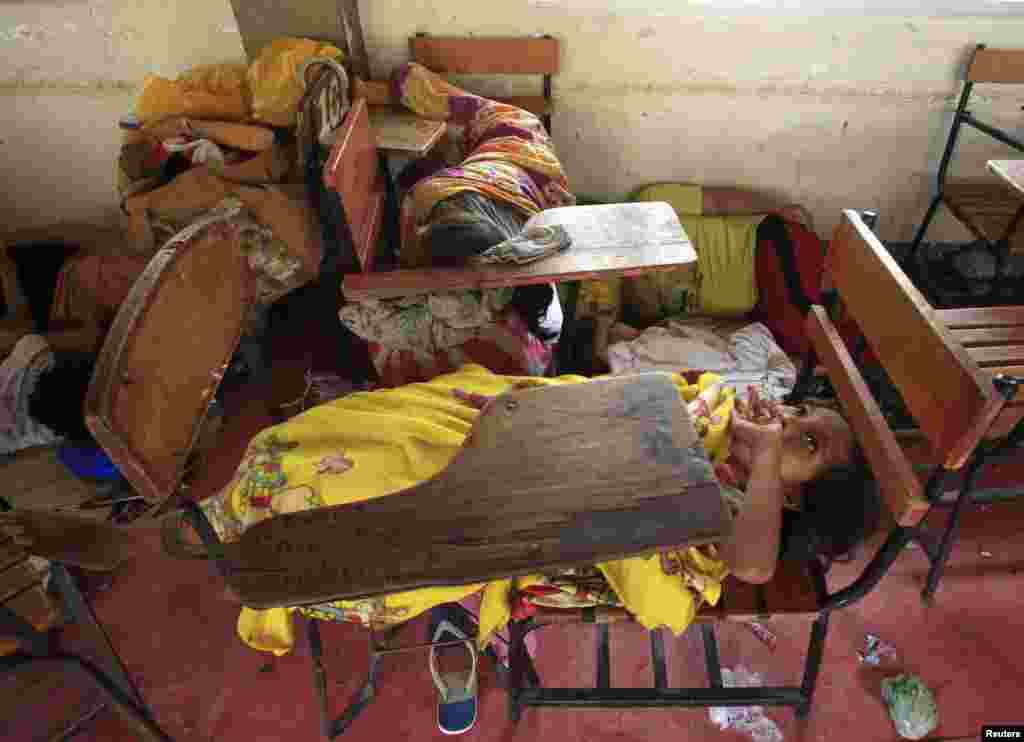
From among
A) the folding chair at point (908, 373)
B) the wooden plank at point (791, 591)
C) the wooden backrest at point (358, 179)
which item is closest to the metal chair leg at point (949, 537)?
the folding chair at point (908, 373)

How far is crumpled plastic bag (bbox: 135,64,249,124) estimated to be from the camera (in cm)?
207

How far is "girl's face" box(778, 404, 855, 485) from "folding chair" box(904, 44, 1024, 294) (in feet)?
5.11

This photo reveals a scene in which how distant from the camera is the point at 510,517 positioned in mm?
897

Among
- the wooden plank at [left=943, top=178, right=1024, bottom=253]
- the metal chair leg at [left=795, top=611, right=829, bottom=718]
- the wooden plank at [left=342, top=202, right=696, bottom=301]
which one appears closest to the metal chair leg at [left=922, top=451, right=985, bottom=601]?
the metal chair leg at [left=795, top=611, right=829, bottom=718]

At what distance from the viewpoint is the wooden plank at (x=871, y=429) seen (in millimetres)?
988

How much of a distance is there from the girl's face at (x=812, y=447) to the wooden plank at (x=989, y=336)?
684 mm

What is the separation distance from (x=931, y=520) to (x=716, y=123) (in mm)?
1625

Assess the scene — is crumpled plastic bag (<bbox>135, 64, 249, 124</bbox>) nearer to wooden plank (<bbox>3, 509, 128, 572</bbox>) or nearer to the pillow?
wooden plank (<bbox>3, 509, 128, 572</bbox>)

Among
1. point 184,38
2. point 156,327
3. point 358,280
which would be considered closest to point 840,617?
point 358,280

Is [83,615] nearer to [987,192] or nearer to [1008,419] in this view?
[1008,419]

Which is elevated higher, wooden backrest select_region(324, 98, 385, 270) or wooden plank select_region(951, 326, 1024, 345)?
wooden backrest select_region(324, 98, 385, 270)

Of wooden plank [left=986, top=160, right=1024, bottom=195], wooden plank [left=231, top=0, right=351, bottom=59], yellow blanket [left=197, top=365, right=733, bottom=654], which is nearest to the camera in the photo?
yellow blanket [left=197, top=365, right=733, bottom=654]

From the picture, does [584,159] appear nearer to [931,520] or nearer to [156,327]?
[931,520]

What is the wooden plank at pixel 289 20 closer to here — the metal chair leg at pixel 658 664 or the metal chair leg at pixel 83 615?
the metal chair leg at pixel 83 615
